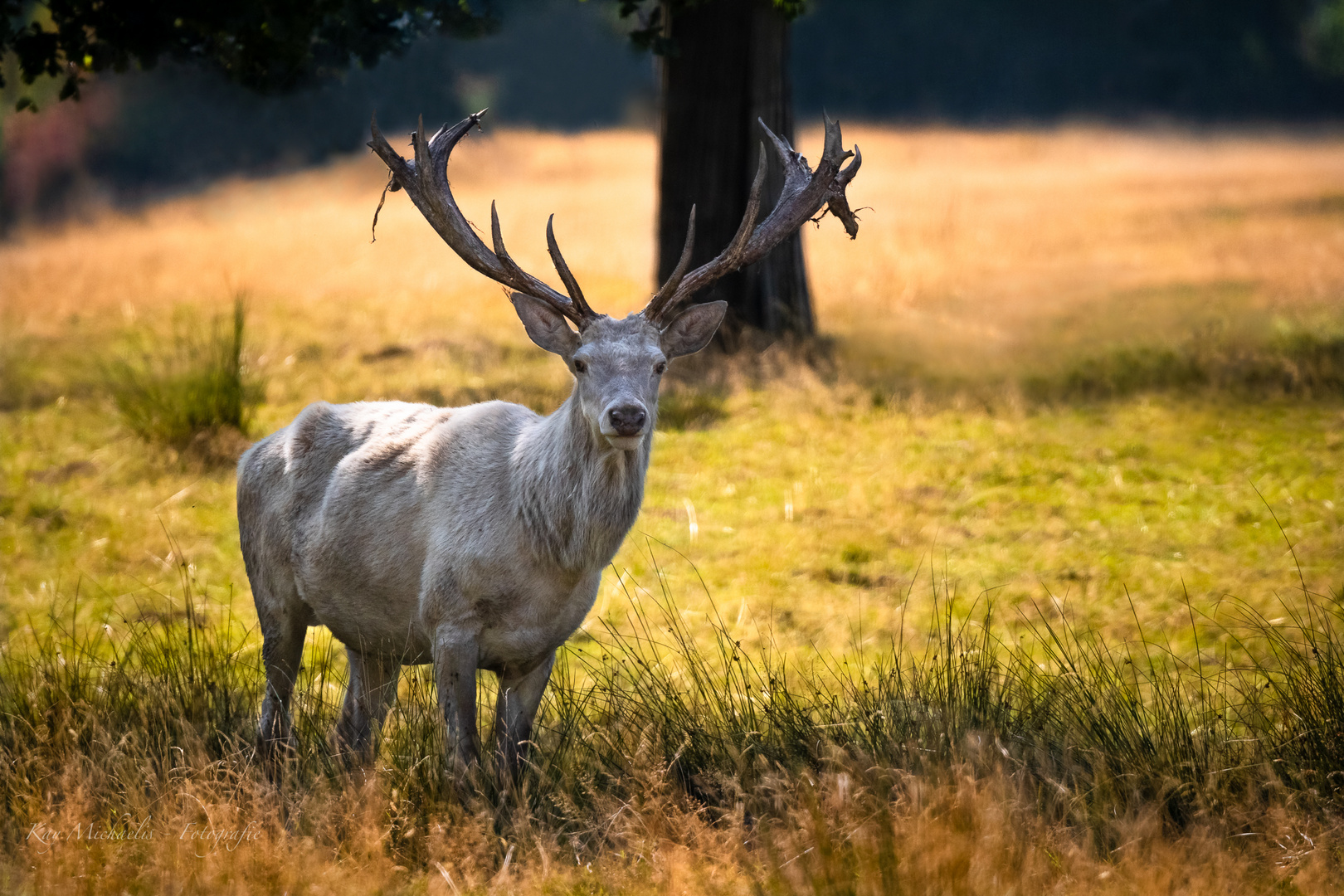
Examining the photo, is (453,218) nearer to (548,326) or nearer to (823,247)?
(548,326)

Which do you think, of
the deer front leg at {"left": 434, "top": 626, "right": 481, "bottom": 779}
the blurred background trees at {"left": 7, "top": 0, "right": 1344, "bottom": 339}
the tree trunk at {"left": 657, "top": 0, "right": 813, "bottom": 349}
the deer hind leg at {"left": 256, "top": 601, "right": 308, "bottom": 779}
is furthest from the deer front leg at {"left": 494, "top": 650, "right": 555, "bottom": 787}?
the tree trunk at {"left": 657, "top": 0, "right": 813, "bottom": 349}

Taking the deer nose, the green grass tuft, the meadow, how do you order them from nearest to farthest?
the meadow
the deer nose
the green grass tuft

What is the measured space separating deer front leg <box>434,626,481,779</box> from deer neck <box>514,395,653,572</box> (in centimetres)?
39

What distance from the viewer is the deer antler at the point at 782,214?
4.28 metres

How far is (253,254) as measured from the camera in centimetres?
1866

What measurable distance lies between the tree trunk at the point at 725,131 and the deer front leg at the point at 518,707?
724cm

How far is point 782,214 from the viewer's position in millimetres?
4621

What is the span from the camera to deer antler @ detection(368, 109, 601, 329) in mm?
4320

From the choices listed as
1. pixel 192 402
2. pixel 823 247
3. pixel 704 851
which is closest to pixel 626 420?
pixel 704 851

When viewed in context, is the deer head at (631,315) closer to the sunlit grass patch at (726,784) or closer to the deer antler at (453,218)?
the deer antler at (453,218)

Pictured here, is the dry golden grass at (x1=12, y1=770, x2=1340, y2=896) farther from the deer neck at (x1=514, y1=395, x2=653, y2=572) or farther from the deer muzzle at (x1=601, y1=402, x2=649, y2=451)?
the deer muzzle at (x1=601, y1=402, x2=649, y2=451)

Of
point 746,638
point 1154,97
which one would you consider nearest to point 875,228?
point 746,638

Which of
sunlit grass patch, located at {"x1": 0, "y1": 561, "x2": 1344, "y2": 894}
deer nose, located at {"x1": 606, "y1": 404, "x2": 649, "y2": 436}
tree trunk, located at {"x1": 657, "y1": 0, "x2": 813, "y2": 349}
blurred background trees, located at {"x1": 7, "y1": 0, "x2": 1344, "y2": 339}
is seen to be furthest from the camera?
tree trunk, located at {"x1": 657, "y1": 0, "x2": 813, "y2": 349}

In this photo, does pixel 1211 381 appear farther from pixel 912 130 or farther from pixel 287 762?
pixel 912 130
